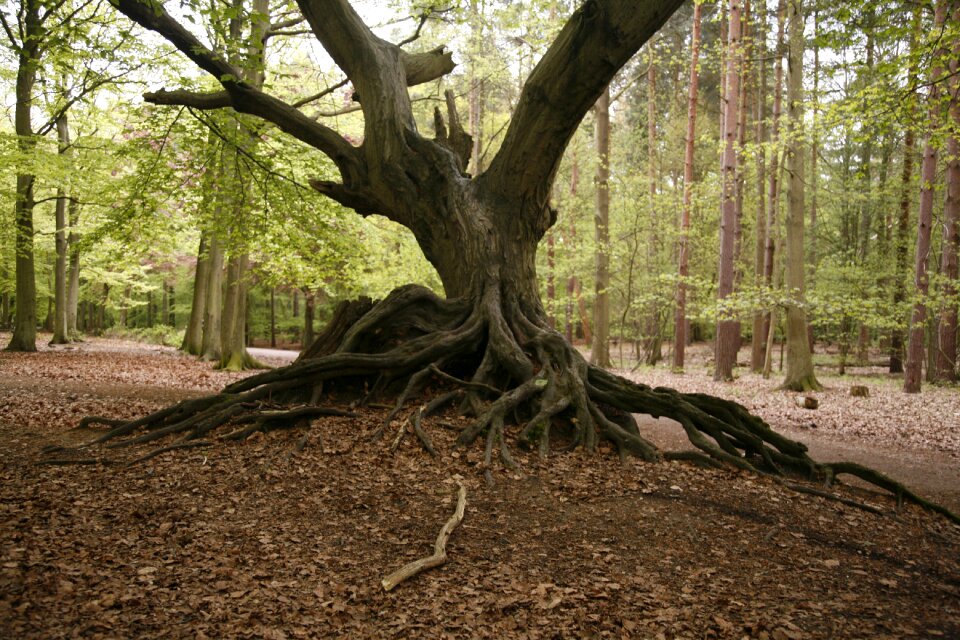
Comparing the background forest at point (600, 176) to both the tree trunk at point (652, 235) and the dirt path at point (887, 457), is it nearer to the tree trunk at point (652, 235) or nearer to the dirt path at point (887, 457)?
the tree trunk at point (652, 235)

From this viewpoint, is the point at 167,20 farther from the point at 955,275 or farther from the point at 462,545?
Answer: the point at 955,275

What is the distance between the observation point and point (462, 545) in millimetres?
3719

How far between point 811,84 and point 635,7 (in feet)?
64.1

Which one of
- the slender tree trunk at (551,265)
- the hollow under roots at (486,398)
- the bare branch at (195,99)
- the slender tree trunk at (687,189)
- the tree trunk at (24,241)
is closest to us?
the hollow under roots at (486,398)

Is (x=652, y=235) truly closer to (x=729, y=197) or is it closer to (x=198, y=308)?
(x=729, y=197)

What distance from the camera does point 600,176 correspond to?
16.3 meters

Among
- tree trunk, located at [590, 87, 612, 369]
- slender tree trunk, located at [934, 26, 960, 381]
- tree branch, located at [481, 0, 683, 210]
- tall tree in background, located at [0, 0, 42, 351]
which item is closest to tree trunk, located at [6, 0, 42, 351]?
tall tree in background, located at [0, 0, 42, 351]

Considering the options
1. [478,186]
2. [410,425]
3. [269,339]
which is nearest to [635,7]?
[478,186]

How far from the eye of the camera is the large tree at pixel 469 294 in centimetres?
557

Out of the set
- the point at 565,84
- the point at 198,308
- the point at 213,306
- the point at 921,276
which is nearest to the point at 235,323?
the point at 213,306

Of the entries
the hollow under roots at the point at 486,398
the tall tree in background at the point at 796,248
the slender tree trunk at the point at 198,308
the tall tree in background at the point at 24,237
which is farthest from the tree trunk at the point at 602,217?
the tall tree in background at the point at 24,237

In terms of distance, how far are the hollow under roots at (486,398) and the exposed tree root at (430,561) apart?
1.22 m

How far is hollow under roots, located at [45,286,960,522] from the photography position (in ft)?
18.1

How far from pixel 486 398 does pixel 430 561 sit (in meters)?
2.84
